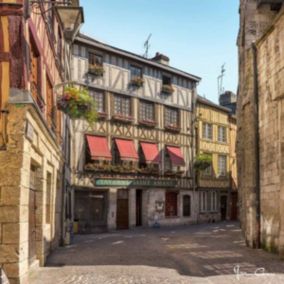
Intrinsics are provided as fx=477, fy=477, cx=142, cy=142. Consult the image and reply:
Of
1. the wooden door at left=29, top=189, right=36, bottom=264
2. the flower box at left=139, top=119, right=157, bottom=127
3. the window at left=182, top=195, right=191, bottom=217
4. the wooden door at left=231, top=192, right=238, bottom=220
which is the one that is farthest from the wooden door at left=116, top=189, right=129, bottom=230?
the wooden door at left=29, top=189, right=36, bottom=264

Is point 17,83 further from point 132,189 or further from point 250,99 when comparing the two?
point 132,189

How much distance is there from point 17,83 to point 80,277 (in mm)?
3688

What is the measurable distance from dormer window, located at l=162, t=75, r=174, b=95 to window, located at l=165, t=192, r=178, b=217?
576 centimetres

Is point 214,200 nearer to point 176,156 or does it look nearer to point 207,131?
point 207,131

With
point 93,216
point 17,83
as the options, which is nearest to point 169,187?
point 93,216

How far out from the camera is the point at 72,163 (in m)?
21.8

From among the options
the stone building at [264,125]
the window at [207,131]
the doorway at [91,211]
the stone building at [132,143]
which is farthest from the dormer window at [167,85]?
the stone building at [264,125]

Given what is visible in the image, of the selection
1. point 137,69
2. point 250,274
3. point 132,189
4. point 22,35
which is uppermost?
point 137,69

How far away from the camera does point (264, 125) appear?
1385cm

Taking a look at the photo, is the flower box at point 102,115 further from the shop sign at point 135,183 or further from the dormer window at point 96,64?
the shop sign at point 135,183

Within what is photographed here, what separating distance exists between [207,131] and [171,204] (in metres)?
5.76

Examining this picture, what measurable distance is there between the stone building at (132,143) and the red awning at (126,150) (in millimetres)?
49

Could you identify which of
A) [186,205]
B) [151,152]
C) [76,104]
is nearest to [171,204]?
[186,205]

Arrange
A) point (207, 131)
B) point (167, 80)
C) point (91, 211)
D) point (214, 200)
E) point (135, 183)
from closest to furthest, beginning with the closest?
point (91, 211), point (135, 183), point (167, 80), point (207, 131), point (214, 200)
